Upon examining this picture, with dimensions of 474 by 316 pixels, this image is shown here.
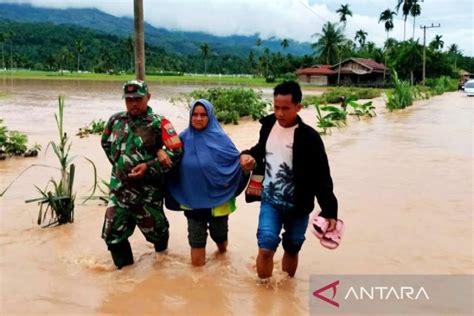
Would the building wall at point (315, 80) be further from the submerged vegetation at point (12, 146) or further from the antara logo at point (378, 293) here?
the antara logo at point (378, 293)

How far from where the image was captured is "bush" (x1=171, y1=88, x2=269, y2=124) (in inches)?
648

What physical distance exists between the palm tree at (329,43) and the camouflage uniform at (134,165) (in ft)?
210

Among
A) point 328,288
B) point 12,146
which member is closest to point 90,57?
point 12,146

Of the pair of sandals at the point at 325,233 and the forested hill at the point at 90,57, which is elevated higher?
the forested hill at the point at 90,57

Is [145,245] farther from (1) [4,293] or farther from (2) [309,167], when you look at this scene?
(2) [309,167]

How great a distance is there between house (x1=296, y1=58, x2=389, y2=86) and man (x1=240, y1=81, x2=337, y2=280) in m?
55.6

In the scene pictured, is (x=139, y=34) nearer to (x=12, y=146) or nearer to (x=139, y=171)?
(x=139, y=171)

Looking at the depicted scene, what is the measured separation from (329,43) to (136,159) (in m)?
A: 66.7

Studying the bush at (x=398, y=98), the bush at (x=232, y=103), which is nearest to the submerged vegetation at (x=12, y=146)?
the bush at (x=232, y=103)

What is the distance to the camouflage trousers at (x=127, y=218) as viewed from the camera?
405 centimetres

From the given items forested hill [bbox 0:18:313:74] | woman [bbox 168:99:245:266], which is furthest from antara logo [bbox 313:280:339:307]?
forested hill [bbox 0:18:313:74]

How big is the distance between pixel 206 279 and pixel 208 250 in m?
0.60

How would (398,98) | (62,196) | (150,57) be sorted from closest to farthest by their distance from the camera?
(62,196) < (398,98) < (150,57)

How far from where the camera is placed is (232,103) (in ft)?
55.0
